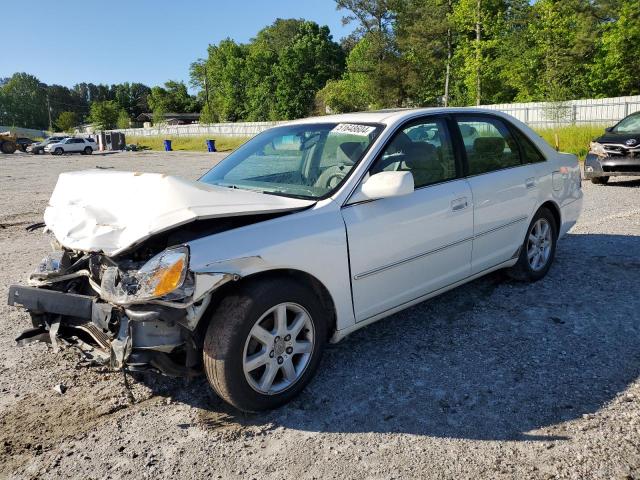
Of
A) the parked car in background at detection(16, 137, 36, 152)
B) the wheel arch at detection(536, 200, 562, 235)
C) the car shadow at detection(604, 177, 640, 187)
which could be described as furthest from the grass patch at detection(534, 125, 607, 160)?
the parked car in background at detection(16, 137, 36, 152)

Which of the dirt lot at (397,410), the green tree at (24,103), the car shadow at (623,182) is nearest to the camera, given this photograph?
the dirt lot at (397,410)

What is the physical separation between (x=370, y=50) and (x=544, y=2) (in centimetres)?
2098

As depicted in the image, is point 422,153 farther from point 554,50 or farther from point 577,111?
point 554,50

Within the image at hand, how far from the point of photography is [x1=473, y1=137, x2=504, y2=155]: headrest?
429cm

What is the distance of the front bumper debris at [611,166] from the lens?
10562mm

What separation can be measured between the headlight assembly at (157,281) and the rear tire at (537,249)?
3184 mm

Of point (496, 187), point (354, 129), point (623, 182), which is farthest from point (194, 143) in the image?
point (354, 129)

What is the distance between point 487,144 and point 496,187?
41 cm

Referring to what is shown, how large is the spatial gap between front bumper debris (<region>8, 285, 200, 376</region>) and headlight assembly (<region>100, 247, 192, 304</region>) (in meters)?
0.06

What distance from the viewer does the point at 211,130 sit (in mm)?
60312

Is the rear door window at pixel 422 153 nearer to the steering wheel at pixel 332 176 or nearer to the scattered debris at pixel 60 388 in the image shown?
the steering wheel at pixel 332 176

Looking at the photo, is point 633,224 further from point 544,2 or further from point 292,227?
point 544,2

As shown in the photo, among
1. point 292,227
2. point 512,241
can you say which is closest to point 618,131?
point 512,241

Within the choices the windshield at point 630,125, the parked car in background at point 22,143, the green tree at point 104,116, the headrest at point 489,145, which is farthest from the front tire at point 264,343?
the green tree at point 104,116
